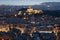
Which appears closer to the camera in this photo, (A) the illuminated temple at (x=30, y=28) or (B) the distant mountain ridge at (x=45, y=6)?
(A) the illuminated temple at (x=30, y=28)

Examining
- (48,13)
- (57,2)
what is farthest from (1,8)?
(57,2)

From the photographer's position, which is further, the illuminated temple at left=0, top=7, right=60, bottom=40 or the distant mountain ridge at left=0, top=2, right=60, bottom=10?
the distant mountain ridge at left=0, top=2, right=60, bottom=10

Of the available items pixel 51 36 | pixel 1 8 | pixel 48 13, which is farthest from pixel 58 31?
pixel 1 8

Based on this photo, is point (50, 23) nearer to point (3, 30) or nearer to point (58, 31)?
point (58, 31)

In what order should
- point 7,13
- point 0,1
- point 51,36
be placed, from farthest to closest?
1. point 0,1
2. point 7,13
3. point 51,36

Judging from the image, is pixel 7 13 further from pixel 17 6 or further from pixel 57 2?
pixel 57 2

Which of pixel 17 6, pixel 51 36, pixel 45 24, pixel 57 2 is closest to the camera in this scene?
pixel 51 36

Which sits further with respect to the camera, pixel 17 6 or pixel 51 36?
pixel 17 6

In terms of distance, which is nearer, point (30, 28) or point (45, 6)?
point (30, 28)

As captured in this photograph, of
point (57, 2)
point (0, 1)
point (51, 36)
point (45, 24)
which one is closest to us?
point (51, 36)
